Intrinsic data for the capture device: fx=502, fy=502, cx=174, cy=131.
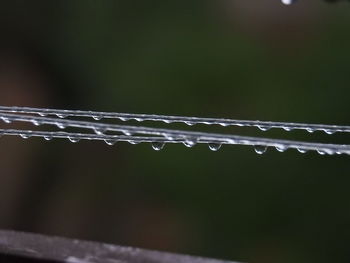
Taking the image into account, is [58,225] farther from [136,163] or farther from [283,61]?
[283,61]

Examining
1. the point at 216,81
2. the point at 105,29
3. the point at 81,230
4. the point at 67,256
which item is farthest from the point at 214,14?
the point at 67,256

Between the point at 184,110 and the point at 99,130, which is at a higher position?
the point at 99,130

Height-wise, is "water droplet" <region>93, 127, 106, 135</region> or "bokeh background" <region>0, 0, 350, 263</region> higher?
"water droplet" <region>93, 127, 106, 135</region>

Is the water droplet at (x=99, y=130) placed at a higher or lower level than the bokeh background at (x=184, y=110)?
higher

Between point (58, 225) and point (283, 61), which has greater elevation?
point (283, 61)

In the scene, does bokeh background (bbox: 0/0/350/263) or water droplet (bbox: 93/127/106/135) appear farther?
bokeh background (bbox: 0/0/350/263)

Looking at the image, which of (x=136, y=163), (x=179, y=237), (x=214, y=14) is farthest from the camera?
(x=214, y=14)

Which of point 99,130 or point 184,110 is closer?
point 99,130

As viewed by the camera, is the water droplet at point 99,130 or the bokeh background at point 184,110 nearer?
the water droplet at point 99,130
